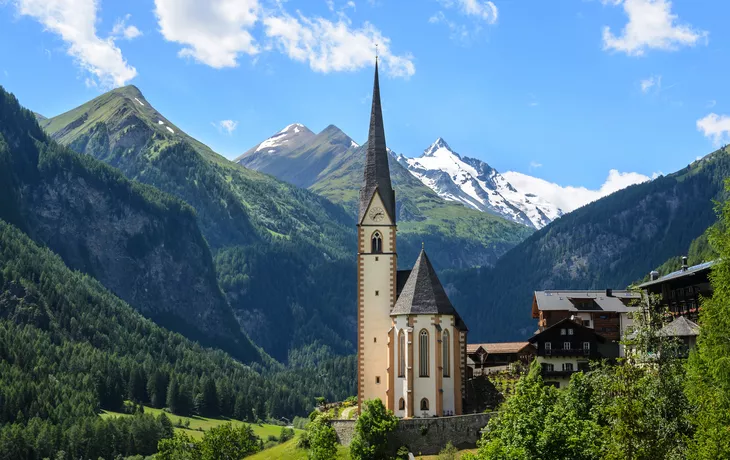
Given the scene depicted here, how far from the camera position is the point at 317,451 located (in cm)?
9675

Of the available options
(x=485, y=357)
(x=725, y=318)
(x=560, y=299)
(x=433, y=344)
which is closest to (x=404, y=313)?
(x=433, y=344)

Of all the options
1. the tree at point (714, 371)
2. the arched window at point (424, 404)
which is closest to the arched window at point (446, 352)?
the arched window at point (424, 404)

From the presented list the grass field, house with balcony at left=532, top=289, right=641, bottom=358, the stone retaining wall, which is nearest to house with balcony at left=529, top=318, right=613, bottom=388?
house with balcony at left=532, top=289, right=641, bottom=358

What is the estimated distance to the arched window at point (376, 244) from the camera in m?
119

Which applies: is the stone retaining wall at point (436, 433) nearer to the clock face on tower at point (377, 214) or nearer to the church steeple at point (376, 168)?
the clock face on tower at point (377, 214)

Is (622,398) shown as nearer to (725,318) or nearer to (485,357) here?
(725,318)

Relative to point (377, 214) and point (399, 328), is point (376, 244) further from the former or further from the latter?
point (399, 328)

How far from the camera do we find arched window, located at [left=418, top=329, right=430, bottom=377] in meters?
108

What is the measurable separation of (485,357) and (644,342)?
249ft

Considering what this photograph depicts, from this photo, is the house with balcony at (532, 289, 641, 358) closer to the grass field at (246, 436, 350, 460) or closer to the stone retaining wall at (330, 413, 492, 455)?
the grass field at (246, 436, 350, 460)

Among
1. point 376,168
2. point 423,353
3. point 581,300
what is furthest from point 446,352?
point 581,300

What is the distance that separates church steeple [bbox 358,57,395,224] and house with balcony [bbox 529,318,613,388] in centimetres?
2457

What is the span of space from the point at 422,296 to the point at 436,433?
64.4ft

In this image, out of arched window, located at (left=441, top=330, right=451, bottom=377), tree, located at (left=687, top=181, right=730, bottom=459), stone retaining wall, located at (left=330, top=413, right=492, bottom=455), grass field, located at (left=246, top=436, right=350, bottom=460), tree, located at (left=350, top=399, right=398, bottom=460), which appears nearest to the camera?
tree, located at (left=687, top=181, right=730, bottom=459)
